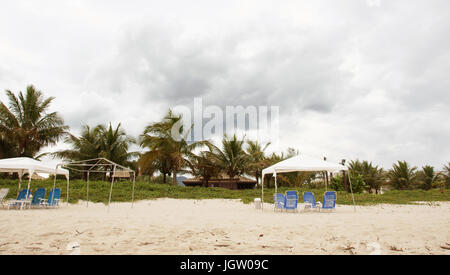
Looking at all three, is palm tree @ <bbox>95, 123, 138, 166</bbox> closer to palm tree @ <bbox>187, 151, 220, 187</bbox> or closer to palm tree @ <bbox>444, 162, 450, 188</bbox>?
palm tree @ <bbox>187, 151, 220, 187</bbox>

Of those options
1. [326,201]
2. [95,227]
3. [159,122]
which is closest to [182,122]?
[159,122]

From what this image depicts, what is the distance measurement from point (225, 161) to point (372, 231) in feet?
54.6

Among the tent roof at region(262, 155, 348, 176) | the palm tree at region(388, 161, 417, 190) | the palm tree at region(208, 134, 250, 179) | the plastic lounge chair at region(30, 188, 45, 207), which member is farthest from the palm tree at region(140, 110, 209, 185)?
the palm tree at region(388, 161, 417, 190)

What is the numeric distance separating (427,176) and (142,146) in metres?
29.7

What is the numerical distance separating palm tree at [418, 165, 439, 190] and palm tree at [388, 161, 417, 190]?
1.45 metres

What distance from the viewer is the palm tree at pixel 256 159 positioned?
2092 centimetres

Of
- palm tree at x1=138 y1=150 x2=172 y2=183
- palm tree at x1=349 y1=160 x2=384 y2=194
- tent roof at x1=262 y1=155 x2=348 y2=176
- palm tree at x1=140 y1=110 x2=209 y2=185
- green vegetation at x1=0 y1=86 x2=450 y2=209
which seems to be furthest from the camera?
palm tree at x1=349 y1=160 x2=384 y2=194

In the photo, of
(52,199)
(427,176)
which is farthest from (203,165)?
(427,176)

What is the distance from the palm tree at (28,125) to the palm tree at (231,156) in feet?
36.3

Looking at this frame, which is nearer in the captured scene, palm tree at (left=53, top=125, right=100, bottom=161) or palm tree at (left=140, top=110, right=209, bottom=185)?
palm tree at (left=140, top=110, right=209, bottom=185)

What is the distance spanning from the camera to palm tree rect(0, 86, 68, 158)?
17.6 m
